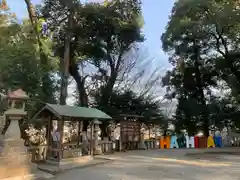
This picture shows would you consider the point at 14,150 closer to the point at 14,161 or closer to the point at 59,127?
the point at 14,161

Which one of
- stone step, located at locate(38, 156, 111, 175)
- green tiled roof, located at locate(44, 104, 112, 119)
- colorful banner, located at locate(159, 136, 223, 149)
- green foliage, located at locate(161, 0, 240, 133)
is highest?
green foliage, located at locate(161, 0, 240, 133)

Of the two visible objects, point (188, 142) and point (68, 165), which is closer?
point (68, 165)

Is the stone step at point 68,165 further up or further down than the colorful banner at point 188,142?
further down

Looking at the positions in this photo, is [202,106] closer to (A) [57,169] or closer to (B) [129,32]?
(B) [129,32]

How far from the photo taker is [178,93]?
18422 millimetres

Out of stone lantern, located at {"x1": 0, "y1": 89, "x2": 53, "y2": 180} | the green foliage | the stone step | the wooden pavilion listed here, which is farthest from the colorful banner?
stone lantern, located at {"x1": 0, "y1": 89, "x2": 53, "y2": 180}

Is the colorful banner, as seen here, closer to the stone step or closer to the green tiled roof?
the green tiled roof

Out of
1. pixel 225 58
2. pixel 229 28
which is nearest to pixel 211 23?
pixel 229 28

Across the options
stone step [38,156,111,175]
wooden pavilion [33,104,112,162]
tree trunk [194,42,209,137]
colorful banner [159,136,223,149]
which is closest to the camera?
stone step [38,156,111,175]

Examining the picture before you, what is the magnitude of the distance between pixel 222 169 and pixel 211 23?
1086 centimetres

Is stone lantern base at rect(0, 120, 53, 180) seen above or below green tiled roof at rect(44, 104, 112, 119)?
below

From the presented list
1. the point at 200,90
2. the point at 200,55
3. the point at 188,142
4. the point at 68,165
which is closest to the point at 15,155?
the point at 68,165

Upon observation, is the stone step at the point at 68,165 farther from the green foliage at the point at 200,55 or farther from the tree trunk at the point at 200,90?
the tree trunk at the point at 200,90

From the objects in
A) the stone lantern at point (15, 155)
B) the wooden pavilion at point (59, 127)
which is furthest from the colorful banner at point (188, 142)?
the stone lantern at point (15, 155)
